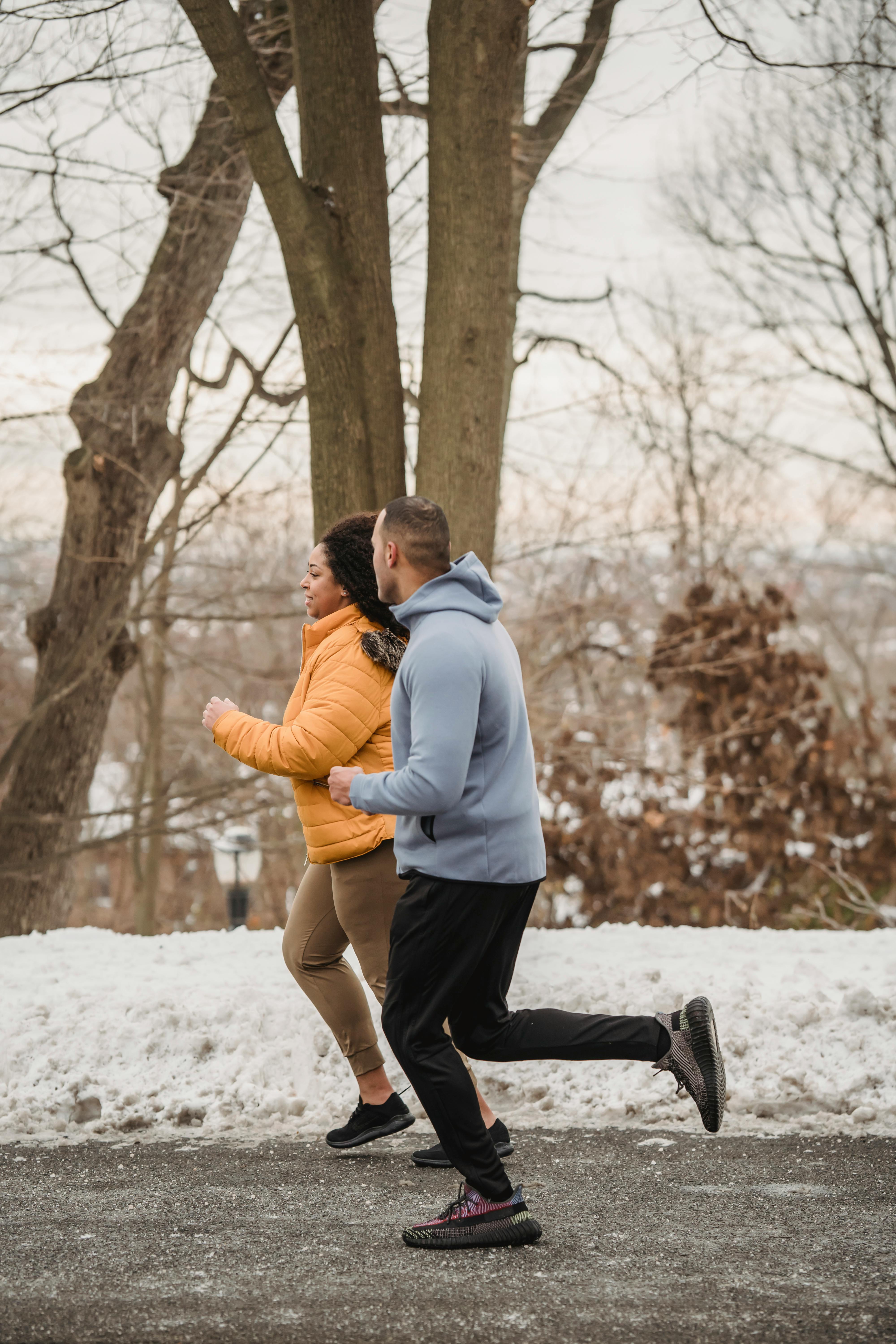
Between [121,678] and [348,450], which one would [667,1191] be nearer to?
[348,450]

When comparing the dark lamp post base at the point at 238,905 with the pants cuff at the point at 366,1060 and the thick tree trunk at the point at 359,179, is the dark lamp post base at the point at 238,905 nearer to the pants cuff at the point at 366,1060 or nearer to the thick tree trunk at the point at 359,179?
the thick tree trunk at the point at 359,179

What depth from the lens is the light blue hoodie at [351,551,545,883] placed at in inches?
116

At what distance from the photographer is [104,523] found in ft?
32.3

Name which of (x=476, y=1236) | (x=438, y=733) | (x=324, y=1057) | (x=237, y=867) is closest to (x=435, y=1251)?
(x=476, y=1236)

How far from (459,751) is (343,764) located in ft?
2.57

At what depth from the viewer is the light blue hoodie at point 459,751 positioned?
295 cm

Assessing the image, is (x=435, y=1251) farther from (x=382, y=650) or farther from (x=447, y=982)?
(x=382, y=650)

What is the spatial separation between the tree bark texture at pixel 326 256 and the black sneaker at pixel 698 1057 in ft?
10.3

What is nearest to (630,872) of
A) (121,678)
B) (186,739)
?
(121,678)

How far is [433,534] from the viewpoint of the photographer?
3.21 meters

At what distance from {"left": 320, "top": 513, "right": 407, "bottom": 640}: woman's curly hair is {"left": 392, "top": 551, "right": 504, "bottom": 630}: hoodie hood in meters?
0.58

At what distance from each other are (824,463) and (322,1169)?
17547 millimetres

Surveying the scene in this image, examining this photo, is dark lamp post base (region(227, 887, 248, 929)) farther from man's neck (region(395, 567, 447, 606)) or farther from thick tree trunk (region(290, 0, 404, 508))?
man's neck (region(395, 567, 447, 606))

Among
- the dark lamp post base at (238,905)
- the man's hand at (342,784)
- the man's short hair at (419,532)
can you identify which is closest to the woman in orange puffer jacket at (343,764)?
the man's hand at (342,784)
